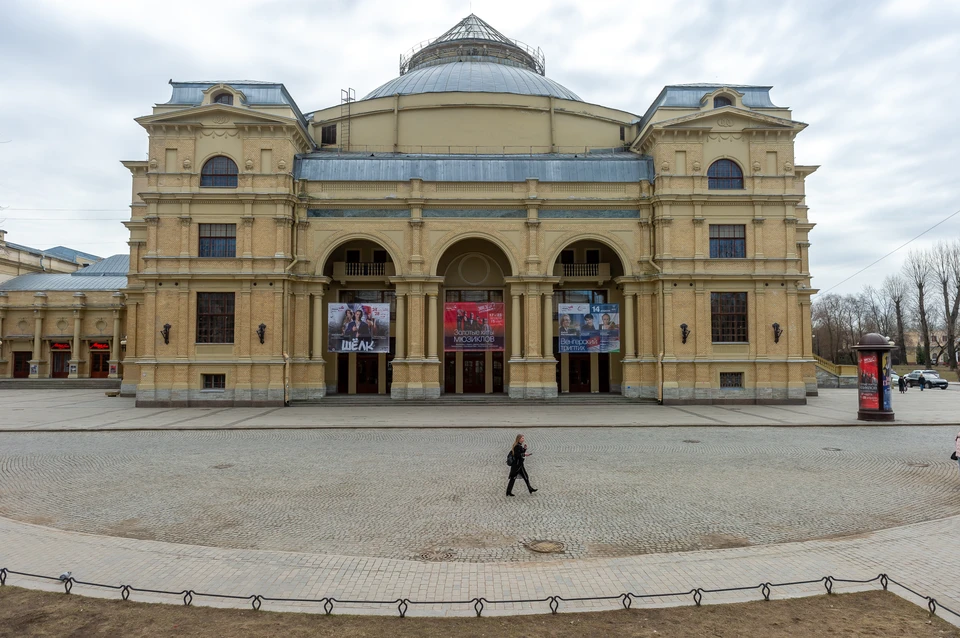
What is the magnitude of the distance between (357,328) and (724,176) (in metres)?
21.9

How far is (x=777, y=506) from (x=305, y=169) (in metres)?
29.6

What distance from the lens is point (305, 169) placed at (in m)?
33.1

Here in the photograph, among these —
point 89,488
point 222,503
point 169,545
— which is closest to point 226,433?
point 89,488

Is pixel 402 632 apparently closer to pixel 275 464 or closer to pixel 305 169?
pixel 275 464

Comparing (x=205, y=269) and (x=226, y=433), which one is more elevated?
(x=205, y=269)

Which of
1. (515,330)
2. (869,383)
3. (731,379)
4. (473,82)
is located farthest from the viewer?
(473,82)

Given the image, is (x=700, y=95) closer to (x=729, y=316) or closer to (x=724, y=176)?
(x=724, y=176)

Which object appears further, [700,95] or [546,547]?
[700,95]

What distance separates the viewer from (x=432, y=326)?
104ft

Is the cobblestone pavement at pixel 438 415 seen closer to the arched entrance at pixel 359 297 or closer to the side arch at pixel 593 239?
the arched entrance at pixel 359 297

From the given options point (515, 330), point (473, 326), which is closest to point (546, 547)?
point (473, 326)

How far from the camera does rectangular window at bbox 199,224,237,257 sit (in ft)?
103

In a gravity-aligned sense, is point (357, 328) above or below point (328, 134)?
below

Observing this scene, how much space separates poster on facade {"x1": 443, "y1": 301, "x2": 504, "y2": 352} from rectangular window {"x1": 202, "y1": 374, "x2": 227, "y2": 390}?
11962 millimetres
